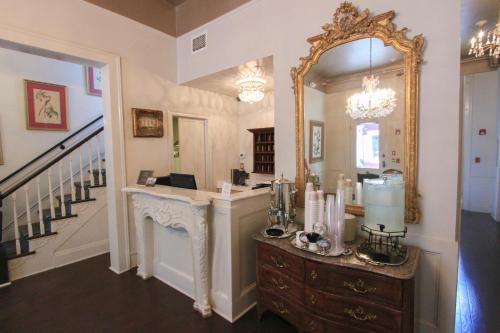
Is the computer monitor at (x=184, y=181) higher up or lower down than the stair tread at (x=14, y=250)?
higher up

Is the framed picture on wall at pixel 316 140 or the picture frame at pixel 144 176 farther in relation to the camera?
the picture frame at pixel 144 176

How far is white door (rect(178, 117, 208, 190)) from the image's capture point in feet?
14.0

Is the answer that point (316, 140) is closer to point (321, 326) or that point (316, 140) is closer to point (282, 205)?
point (282, 205)

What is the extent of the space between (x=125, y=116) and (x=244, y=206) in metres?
2.03

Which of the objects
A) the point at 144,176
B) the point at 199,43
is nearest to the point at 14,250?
the point at 144,176

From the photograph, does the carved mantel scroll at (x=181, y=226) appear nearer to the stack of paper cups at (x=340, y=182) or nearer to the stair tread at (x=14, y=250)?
the stack of paper cups at (x=340, y=182)

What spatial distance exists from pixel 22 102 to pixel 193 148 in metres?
2.68

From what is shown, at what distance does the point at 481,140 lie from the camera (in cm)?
512

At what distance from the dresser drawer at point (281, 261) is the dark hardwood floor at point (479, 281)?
147 centimetres

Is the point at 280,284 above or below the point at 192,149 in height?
below

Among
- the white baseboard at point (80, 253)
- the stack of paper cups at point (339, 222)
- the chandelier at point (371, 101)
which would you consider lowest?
the white baseboard at point (80, 253)

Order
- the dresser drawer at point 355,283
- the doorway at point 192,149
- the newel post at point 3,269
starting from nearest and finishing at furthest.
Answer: the dresser drawer at point 355,283, the newel post at point 3,269, the doorway at point 192,149

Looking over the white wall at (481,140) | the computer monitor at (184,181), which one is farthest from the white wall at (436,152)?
the white wall at (481,140)

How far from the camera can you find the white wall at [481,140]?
5.01 m
